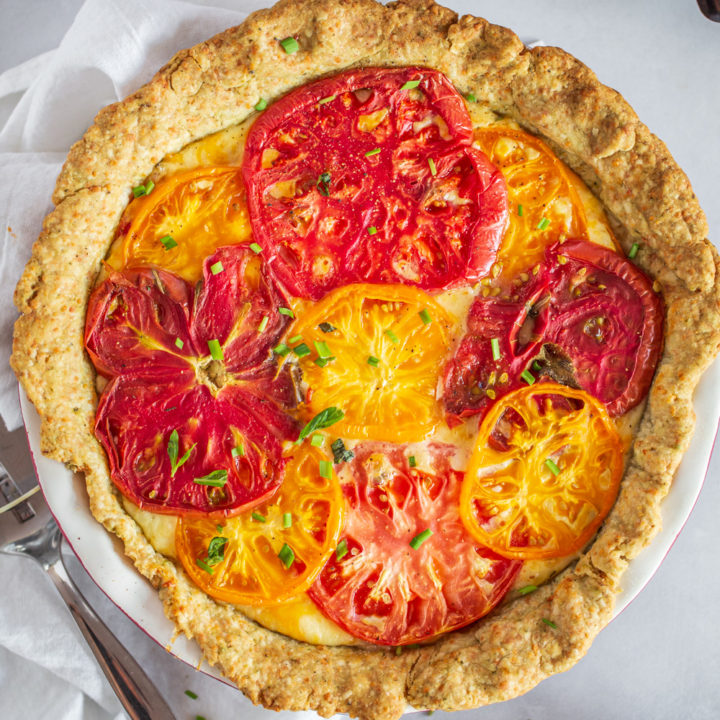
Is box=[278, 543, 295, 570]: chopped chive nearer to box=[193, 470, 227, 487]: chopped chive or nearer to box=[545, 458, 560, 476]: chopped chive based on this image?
box=[193, 470, 227, 487]: chopped chive

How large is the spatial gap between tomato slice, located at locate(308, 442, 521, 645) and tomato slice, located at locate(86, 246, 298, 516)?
42cm

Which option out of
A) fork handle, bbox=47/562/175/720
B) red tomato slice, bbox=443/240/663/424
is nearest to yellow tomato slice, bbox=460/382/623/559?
red tomato slice, bbox=443/240/663/424

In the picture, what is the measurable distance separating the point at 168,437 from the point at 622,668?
2.65m

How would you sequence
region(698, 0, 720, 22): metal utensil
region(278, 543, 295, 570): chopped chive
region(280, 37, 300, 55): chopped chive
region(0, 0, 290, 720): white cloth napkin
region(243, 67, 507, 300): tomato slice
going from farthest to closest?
region(698, 0, 720, 22): metal utensil → region(0, 0, 290, 720): white cloth napkin → region(280, 37, 300, 55): chopped chive → region(243, 67, 507, 300): tomato slice → region(278, 543, 295, 570): chopped chive

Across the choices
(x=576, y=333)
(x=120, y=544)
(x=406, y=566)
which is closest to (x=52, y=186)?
(x=120, y=544)

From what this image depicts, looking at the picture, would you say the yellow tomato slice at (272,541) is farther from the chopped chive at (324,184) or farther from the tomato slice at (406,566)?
the chopped chive at (324,184)

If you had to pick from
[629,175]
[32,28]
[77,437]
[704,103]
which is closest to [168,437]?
[77,437]

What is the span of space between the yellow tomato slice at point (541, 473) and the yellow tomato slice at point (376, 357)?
0.97 feet

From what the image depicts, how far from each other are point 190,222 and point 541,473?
180 centimetres

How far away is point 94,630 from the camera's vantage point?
3.84 meters

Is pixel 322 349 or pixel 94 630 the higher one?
pixel 322 349

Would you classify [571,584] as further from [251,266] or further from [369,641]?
[251,266]

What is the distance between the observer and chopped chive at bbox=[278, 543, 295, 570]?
3154 mm

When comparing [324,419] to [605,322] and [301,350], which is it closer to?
[301,350]
